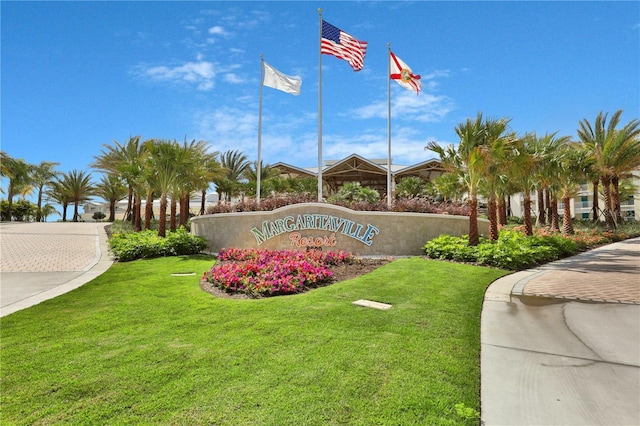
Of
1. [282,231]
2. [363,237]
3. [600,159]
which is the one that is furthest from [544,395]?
[600,159]

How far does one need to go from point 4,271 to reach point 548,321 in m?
15.2

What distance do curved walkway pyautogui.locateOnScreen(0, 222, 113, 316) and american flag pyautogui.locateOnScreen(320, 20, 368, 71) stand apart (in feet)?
42.2

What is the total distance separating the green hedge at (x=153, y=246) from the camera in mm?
15523

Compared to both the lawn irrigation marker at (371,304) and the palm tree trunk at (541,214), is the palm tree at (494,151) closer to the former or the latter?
the lawn irrigation marker at (371,304)

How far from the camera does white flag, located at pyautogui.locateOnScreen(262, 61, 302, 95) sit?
18578 mm

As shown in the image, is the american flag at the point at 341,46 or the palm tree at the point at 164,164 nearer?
the american flag at the point at 341,46

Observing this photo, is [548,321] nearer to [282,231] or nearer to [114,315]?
[114,315]

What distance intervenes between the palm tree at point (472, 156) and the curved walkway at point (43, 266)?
1350 centimetres

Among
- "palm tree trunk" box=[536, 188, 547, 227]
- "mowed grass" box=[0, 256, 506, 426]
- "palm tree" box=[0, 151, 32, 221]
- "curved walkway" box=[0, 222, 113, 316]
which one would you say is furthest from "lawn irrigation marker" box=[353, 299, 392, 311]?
"palm tree" box=[0, 151, 32, 221]

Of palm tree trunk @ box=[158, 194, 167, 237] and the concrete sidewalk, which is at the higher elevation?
palm tree trunk @ box=[158, 194, 167, 237]

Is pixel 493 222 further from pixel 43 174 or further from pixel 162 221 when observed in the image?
pixel 43 174

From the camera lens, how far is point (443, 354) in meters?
4.46

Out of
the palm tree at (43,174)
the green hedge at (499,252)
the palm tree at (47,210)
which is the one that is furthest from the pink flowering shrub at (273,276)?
the palm tree at (47,210)

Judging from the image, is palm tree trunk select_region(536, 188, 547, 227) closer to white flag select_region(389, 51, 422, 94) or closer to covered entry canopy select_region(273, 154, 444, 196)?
covered entry canopy select_region(273, 154, 444, 196)
